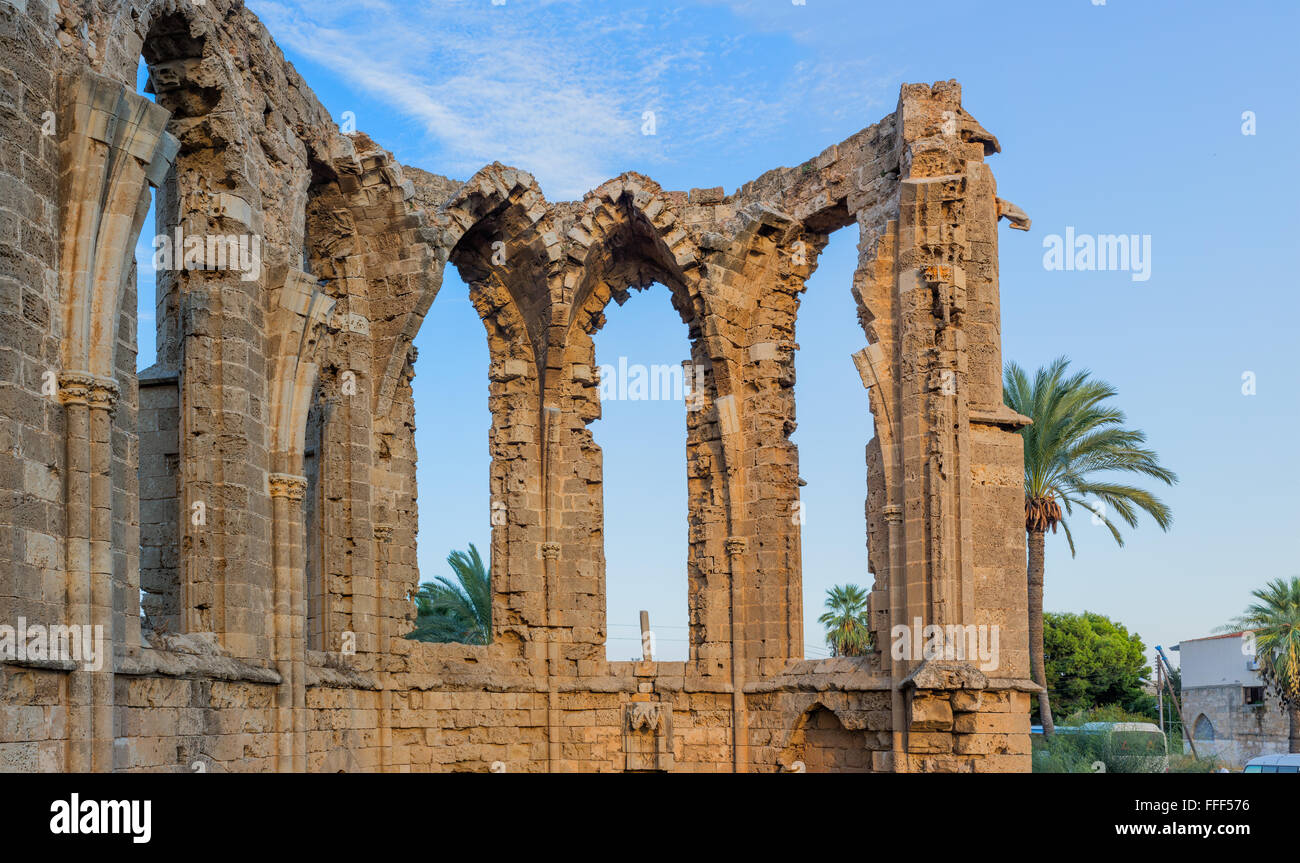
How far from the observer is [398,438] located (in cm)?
1734

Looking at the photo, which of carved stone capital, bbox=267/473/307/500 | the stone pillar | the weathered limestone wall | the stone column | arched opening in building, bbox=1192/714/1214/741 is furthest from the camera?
arched opening in building, bbox=1192/714/1214/741

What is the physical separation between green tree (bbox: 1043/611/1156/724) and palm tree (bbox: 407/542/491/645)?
2103 centimetres

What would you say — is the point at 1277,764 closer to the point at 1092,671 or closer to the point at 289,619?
the point at 289,619

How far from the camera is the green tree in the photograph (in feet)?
135

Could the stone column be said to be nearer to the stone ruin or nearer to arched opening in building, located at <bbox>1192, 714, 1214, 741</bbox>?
the stone ruin

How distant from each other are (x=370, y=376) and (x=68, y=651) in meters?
8.34

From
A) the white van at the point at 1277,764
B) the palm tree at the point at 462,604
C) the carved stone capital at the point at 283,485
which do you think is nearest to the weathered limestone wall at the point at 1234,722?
the white van at the point at 1277,764

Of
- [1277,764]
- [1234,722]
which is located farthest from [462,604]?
[1234,722]

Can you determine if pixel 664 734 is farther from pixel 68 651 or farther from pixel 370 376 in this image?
pixel 68 651

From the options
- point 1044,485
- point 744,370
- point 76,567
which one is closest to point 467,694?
point 744,370

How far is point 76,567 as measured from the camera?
9117 mm

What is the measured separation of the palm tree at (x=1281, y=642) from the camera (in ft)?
93.7

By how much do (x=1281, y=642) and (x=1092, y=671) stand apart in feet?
40.3

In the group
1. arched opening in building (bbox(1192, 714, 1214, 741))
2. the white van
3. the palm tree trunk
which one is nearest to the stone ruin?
the palm tree trunk
